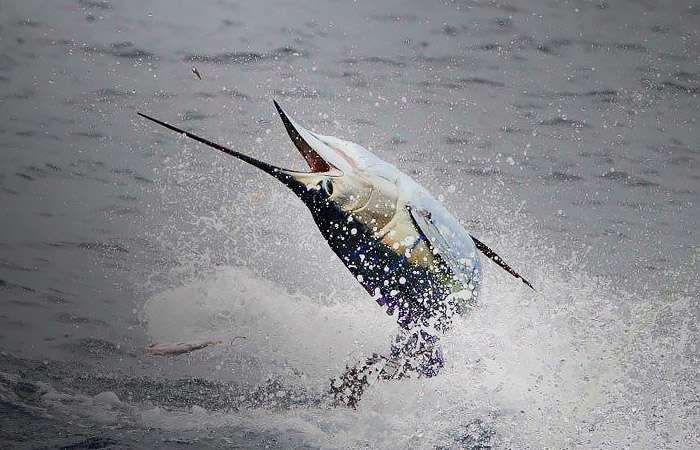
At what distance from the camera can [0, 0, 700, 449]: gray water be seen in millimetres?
2135

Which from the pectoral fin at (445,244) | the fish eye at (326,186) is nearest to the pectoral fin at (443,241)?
the pectoral fin at (445,244)

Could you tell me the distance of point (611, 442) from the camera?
2.22 metres

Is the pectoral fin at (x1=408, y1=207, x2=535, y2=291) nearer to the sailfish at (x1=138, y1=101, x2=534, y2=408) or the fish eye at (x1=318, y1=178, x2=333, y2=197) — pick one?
the sailfish at (x1=138, y1=101, x2=534, y2=408)

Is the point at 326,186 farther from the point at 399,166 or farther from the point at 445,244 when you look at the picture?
the point at 445,244

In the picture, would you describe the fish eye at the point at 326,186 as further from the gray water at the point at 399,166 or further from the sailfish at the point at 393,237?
the gray water at the point at 399,166

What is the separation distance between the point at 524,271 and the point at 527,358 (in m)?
0.27

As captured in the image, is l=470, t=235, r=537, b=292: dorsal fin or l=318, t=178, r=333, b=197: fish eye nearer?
l=318, t=178, r=333, b=197: fish eye

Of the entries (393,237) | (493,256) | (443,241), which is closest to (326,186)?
(393,237)

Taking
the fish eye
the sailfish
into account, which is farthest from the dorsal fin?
the fish eye

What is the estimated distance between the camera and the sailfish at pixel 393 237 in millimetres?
2033

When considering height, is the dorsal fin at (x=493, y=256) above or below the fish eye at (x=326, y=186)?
below

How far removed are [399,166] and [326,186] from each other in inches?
9.5

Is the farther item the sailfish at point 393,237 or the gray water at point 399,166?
the gray water at point 399,166

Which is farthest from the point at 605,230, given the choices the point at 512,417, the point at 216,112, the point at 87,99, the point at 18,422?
the point at 18,422
